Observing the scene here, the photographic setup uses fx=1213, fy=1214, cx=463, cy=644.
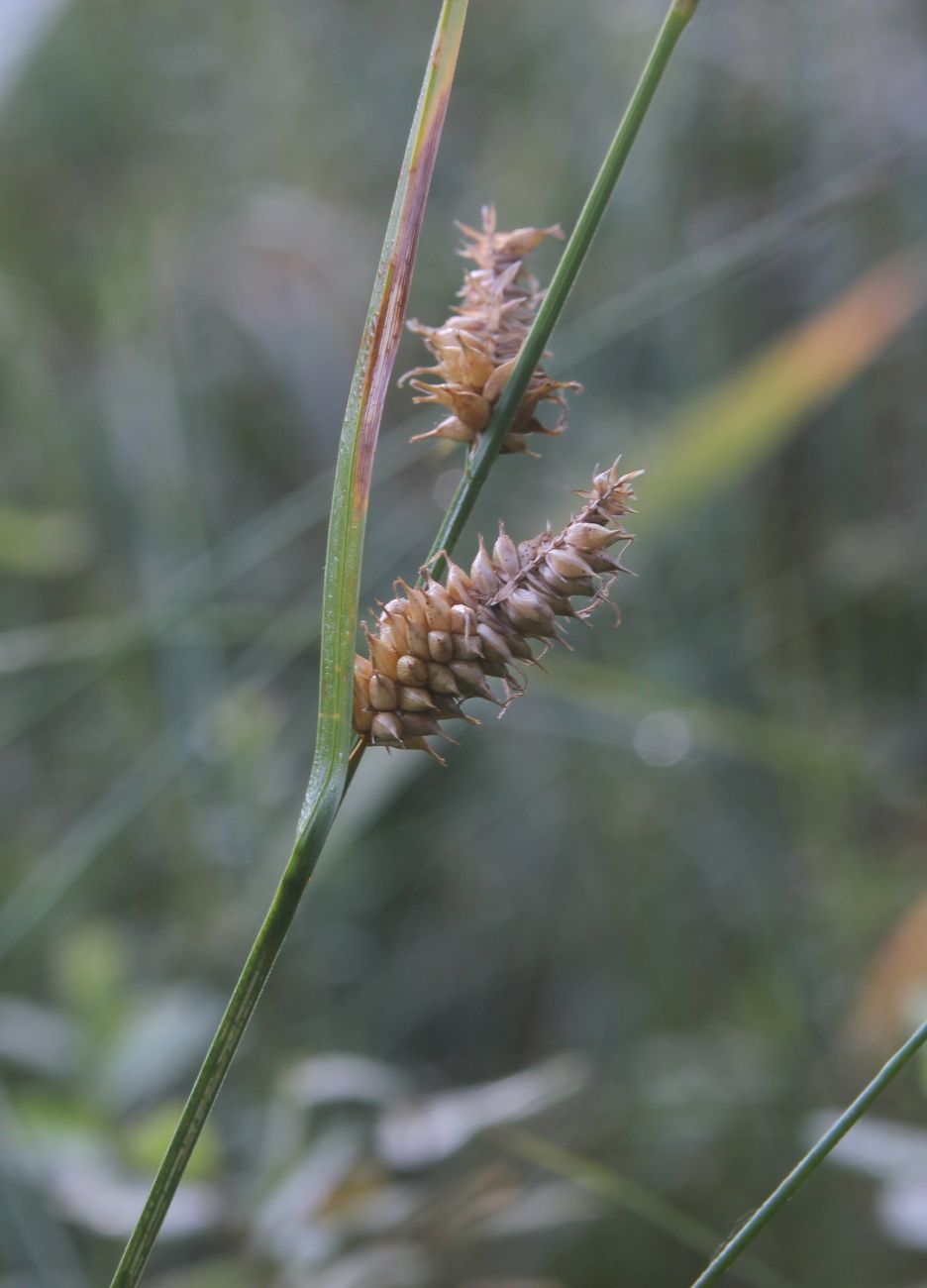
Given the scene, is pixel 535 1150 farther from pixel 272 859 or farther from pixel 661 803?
pixel 661 803

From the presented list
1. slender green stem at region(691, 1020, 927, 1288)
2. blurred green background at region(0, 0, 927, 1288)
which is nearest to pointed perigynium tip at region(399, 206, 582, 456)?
slender green stem at region(691, 1020, 927, 1288)

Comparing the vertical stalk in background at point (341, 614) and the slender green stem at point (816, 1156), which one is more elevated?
the vertical stalk in background at point (341, 614)

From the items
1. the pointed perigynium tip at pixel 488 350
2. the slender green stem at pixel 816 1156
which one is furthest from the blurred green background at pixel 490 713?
the pointed perigynium tip at pixel 488 350

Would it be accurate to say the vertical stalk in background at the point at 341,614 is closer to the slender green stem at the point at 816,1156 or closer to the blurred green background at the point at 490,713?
the slender green stem at the point at 816,1156

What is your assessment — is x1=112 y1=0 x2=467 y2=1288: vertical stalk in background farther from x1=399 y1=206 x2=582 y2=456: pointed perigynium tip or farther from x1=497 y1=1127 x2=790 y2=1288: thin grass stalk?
x1=497 y1=1127 x2=790 y2=1288: thin grass stalk

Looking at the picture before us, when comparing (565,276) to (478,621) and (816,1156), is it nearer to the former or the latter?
(478,621)

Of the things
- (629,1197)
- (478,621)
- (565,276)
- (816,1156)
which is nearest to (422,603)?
(478,621)
